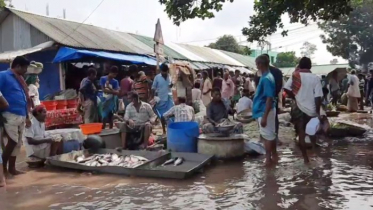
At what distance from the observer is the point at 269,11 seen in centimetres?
1398

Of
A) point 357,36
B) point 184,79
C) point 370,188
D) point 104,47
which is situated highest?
point 357,36

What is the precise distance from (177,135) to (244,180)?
205 centimetres

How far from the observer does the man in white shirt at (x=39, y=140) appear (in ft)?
22.9

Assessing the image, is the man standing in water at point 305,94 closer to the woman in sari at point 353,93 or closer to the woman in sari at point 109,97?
the woman in sari at point 109,97

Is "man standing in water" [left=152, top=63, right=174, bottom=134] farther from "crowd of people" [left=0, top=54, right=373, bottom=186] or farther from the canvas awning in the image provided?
the canvas awning

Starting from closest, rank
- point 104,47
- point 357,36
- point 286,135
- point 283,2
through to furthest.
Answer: point 286,135 < point 283,2 < point 104,47 < point 357,36

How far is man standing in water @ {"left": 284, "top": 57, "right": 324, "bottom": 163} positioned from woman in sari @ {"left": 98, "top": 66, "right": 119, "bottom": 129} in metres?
4.70

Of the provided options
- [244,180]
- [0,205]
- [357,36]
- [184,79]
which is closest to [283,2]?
A: [184,79]

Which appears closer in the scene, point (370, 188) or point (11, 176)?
point (370, 188)

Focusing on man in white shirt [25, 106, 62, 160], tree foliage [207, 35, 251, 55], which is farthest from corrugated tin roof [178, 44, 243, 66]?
tree foliage [207, 35, 251, 55]

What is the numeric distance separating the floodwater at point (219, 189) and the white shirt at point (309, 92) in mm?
942

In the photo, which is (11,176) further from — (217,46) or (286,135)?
(217,46)

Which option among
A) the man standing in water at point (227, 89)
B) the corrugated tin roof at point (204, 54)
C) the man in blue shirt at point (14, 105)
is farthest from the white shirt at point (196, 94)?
the corrugated tin roof at point (204, 54)

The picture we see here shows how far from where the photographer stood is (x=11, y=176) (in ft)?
21.6
